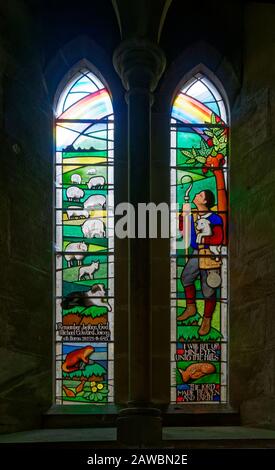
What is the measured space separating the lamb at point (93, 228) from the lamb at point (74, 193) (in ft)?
0.80

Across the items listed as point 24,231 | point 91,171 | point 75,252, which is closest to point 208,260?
point 75,252

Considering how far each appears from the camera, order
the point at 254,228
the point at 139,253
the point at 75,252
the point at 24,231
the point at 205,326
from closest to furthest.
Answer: the point at 139,253 → the point at 24,231 → the point at 254,228 → the point at 205,326 → the point at 75,252

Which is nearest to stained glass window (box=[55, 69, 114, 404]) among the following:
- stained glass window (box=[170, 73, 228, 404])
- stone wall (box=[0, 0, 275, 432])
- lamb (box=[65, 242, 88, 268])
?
lamb (box=[65, 242, 88, 268])

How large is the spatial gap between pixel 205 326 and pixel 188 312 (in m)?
0.19

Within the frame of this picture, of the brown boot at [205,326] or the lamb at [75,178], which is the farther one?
the lamb at [75,178]

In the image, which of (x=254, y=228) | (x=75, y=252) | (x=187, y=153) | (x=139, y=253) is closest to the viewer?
(x=139, y=253)

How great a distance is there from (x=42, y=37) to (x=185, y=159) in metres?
1.69

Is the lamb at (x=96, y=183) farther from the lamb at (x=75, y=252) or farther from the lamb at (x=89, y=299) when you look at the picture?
the lamb at (x=89, y=299)

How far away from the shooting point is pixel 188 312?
242 inches

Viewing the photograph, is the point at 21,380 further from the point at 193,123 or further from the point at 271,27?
the point at 271,27

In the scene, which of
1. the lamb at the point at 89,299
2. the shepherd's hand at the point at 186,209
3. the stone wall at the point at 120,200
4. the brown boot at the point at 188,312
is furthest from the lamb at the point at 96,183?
the brown boot at the point at 188,312

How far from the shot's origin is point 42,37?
637cm

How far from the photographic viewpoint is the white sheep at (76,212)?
6289 millimetres

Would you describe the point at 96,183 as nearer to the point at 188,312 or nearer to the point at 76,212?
the point at 76,212
